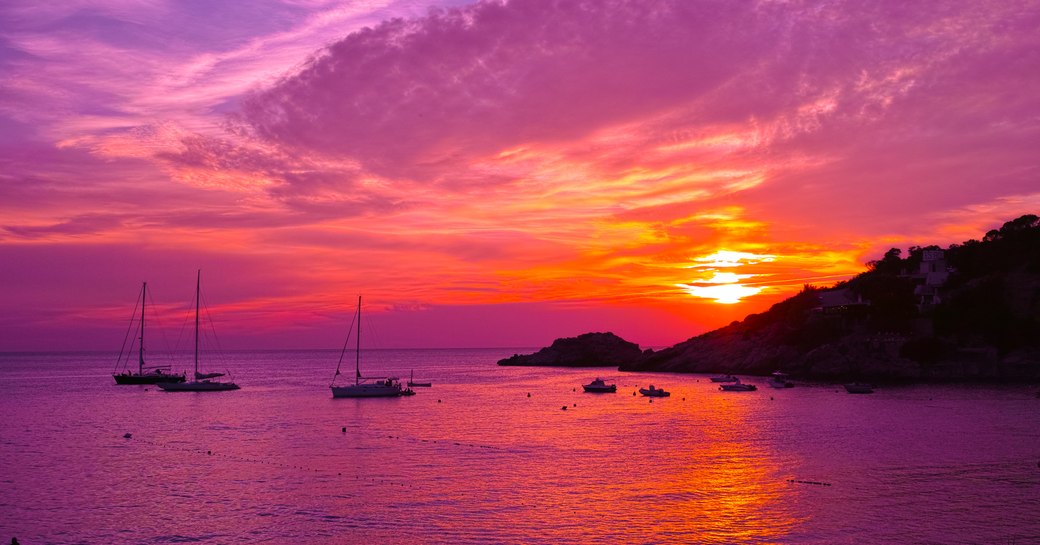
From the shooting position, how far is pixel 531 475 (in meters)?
46.6

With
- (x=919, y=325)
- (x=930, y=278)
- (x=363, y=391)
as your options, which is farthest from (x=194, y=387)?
(x=930, y=278)

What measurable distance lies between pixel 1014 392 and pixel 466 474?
84.9 meters

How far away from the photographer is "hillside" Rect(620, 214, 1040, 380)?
13012 centimetres

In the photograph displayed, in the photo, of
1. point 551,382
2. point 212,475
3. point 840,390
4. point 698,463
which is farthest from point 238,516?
point 551,382

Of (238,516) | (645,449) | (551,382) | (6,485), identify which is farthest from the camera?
(551,382)

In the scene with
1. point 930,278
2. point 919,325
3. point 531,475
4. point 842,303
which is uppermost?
point 930,278

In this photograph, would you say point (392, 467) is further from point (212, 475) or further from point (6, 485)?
point (6, 485)

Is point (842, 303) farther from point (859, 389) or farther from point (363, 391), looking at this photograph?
point (363, 391)

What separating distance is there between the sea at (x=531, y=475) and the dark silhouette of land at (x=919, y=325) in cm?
4466

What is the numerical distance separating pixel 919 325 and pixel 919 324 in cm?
22

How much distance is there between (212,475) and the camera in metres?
48.0

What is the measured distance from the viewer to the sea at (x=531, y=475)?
34281 millimetres

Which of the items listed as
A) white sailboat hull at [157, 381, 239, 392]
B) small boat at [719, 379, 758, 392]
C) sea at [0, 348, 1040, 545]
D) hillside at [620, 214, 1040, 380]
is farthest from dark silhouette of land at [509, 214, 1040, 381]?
white sailboat hull at [157, 381, 239, 392]

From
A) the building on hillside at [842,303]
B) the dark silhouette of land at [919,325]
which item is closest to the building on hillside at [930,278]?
the dark silhouette of land at [919,325]
